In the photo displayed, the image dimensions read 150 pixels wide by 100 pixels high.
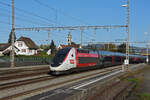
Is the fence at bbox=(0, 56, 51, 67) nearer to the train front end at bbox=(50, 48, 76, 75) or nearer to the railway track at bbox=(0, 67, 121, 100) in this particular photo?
the train front end at bbox=(50, 48, 76, 75)

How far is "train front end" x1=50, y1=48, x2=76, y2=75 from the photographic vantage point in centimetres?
1984

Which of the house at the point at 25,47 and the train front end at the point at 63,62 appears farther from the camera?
the house at the point at 25,47

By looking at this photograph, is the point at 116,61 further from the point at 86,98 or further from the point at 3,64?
the point at 86,98

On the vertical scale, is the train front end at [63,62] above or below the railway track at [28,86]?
above

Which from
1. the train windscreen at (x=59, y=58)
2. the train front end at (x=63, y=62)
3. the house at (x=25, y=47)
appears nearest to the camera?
the train front end at (x=63, y=62)

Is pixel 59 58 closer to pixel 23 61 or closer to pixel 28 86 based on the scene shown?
pixel 28 86

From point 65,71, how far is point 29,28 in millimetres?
17777

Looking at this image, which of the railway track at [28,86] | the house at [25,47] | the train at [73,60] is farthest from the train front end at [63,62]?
the house at [25,47]

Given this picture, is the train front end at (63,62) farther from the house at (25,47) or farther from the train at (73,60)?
the house at (25,47)

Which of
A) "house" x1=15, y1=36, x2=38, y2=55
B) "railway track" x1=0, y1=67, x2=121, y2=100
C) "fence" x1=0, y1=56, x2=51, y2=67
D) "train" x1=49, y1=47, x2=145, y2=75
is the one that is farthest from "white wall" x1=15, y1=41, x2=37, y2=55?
"railway track" x1=0, y1=67, x2=121, y2=100

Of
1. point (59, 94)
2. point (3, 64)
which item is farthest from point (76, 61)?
point (3, 64)

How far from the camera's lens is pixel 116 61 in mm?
44406

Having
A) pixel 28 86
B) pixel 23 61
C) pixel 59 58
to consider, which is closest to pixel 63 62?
pixel 59 58

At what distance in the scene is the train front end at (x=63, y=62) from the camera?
19.8 metres
